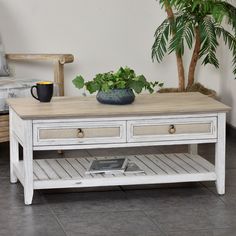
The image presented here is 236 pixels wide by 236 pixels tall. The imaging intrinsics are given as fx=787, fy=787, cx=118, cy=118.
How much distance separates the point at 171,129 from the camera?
11.6 ft

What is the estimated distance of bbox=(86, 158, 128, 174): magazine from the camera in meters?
3.59

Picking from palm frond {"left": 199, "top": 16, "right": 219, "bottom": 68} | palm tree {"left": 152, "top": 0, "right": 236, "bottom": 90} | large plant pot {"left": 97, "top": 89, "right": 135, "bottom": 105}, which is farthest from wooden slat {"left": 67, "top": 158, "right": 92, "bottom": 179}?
palm frond {"left": 199, "top": 16, "right": 219, "bottom": 68}

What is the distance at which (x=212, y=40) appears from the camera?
4.63 meters

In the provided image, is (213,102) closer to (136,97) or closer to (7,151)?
(136,97)

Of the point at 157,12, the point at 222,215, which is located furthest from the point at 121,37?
the point at 222,215

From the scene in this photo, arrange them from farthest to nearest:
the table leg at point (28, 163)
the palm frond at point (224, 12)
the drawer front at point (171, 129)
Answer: the palm frond at point (224, 12)
the drawer front at point (171, 129)
the table leg at point (28, 163)

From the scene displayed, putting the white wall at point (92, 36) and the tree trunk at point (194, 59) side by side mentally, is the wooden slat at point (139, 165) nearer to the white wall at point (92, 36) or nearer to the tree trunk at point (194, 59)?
the tree trunk at point (194, 59)

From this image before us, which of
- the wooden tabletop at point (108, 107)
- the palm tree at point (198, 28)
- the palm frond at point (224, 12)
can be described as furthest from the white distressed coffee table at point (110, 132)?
the palm tree at point (198, 28)

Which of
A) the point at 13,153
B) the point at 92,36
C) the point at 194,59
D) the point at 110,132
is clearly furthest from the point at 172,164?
the point at 92,36

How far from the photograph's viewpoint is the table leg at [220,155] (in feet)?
11.7

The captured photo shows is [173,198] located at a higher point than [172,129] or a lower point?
lower

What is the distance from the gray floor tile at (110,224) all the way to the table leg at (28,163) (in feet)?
0.70

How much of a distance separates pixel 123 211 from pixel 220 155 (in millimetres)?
544

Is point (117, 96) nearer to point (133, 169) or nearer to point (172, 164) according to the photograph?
point (133, 169)
